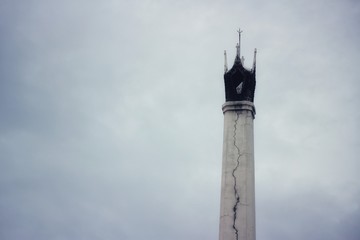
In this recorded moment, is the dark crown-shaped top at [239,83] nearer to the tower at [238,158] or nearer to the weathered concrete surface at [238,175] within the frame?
the tower at [238,158]

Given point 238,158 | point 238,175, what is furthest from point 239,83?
point 238,175

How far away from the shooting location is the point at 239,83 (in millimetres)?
15086

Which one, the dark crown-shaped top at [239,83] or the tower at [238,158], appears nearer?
the tower at [238,158]

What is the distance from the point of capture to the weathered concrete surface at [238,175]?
505 inches

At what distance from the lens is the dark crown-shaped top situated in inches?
581

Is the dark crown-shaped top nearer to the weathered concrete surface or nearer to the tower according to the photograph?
the tower

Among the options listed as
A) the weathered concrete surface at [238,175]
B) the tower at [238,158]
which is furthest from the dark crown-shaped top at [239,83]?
the weathered concrete surface at [238,175]

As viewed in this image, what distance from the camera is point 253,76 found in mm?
15234

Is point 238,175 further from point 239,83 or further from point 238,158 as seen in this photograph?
point 239,83

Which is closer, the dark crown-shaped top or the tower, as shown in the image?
the tower

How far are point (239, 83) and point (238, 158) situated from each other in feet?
10.2

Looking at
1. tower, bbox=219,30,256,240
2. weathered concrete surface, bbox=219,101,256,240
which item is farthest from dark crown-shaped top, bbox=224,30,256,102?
weathered concrete surface, bbox=219,101,256,240

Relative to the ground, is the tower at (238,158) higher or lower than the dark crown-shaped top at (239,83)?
lower

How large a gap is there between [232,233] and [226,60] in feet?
22.6
